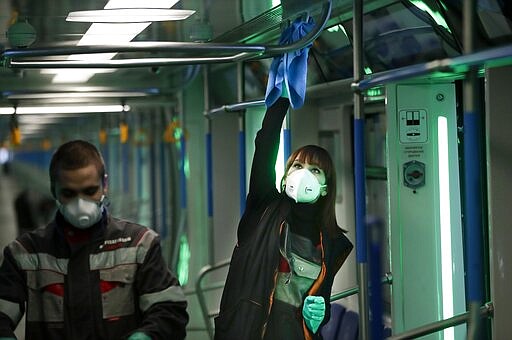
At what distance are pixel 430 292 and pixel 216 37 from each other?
156 centimetres

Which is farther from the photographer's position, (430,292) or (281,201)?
(430,292)

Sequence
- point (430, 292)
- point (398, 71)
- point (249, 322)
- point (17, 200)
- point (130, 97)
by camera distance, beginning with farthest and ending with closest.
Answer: point (17, 200) < point (130, 97) < point (430, 292) < point (249, 322) < point (398, 71)

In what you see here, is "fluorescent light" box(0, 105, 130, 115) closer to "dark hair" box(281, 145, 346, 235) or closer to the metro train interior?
the metro train interior

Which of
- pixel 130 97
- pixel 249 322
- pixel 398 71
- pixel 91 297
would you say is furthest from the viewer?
pixel 130 97

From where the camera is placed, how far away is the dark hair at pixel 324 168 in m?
3.42

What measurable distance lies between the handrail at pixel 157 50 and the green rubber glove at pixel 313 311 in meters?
1.01

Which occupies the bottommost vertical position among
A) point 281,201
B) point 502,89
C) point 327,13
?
point 281,201

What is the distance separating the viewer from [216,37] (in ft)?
13.2

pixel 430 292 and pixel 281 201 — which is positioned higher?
pixel 281 201

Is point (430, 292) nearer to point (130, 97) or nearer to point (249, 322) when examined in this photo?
point (249, 322)

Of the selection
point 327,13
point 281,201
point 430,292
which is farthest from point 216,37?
point 430,292

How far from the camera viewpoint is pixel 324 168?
135 inches

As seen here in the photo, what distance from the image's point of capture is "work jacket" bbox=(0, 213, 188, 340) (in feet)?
10.8

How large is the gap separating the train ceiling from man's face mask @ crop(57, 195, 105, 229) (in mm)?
568
